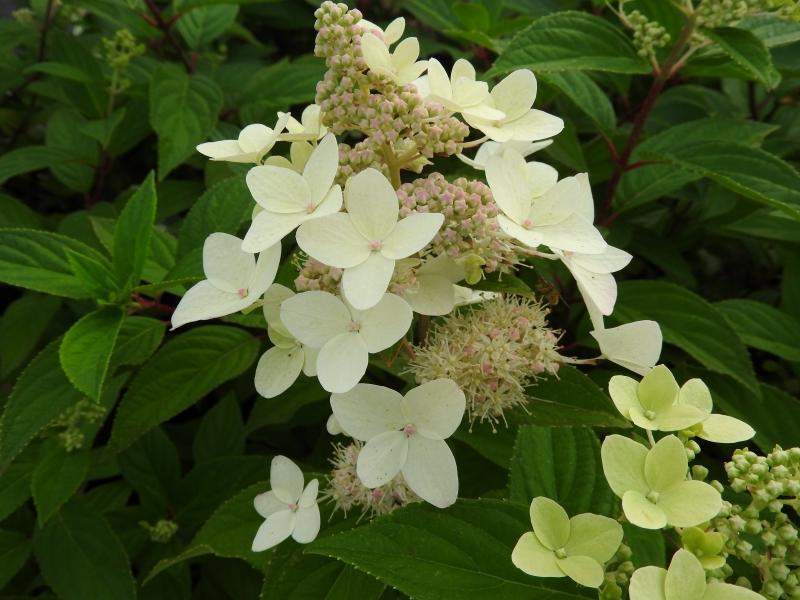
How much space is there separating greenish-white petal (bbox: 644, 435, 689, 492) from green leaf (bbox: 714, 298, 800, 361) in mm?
696

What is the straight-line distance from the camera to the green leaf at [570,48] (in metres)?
1.03

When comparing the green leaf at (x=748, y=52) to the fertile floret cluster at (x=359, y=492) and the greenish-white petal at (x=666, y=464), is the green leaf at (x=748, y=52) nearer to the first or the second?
the greenish-white petal at (x=666, y=464)

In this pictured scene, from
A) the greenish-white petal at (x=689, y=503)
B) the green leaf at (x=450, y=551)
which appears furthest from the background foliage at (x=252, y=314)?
the greenish-white petal at (x=689, y=503)

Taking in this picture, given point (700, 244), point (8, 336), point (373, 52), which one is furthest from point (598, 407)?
point (8, 336)

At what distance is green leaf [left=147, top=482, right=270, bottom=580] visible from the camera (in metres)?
0.91

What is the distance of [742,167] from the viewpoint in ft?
3.56

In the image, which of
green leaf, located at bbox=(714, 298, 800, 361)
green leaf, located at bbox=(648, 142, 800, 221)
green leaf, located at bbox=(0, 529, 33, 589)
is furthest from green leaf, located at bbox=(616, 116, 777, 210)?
green leaf, located at bbox=(0, 529, 33, 589)

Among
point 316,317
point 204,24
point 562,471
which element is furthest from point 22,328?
point 562,471

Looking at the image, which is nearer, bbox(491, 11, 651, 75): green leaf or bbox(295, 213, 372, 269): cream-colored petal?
bbox(295, 213, 372, 269): cream-colored petal

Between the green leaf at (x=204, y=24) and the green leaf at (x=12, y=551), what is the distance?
1.19m

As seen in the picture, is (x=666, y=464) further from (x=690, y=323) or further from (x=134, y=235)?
(x=134, y=235)

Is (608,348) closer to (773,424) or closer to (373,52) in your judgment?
(373,52)

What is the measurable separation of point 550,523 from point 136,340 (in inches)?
27.6

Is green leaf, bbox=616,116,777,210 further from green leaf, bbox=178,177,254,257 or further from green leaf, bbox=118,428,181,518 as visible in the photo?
green leaf, bbox=118,428,181,518
